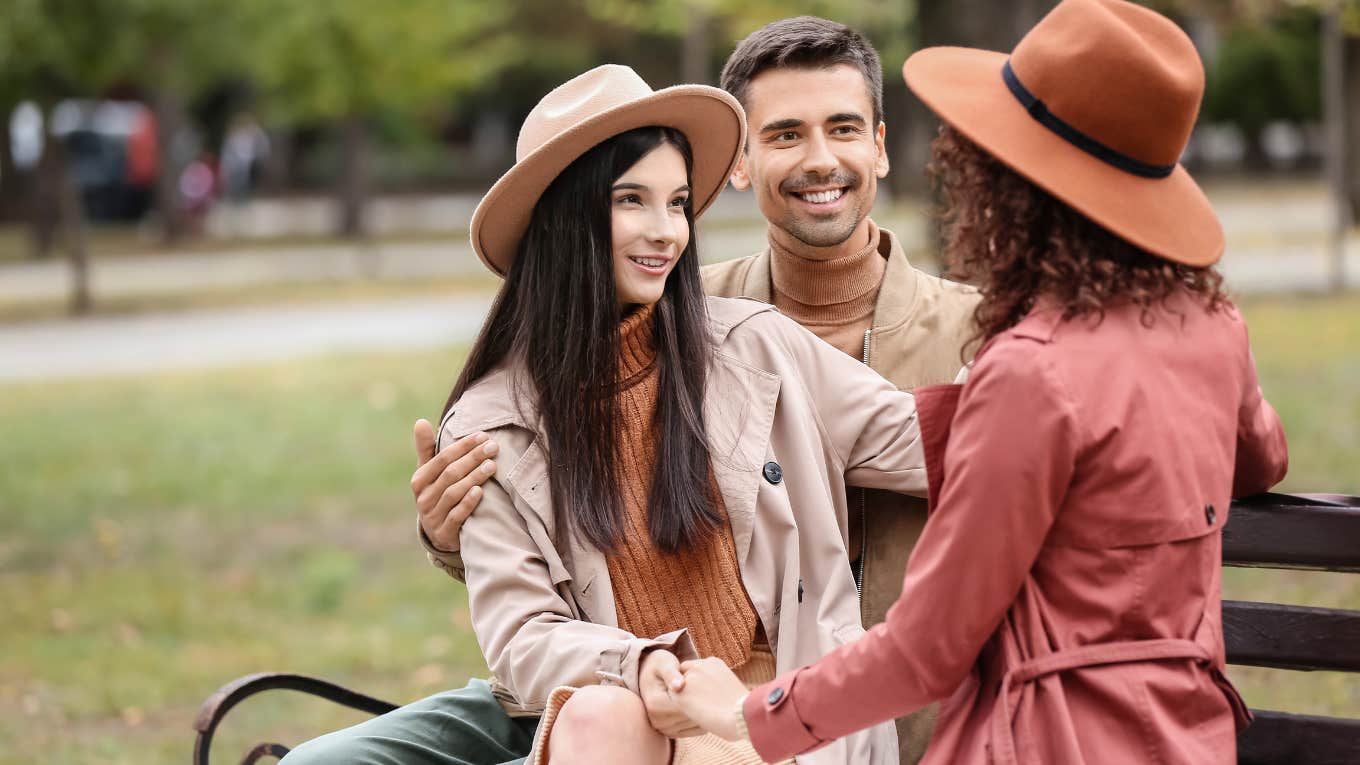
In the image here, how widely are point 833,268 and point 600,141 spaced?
0.72m

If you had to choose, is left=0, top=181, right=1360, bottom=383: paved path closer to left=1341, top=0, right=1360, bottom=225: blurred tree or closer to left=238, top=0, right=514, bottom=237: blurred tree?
left=1341, top=0, right=1360, bottom=225: blurred tree

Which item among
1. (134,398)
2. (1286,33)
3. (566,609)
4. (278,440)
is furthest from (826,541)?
(1286,33)

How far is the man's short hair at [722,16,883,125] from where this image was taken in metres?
3.56

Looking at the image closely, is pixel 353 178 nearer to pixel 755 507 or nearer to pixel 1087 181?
pixel 755 507

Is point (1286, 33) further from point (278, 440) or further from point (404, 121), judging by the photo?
point (278, 440)

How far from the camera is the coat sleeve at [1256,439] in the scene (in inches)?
102

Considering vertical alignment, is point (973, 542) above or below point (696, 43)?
above

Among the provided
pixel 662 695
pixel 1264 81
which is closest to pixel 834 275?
pixel 662 695

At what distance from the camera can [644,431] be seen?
3.26 meters

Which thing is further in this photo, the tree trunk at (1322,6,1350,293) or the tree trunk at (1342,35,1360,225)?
the tree trunk at (1342,35,1360,225)

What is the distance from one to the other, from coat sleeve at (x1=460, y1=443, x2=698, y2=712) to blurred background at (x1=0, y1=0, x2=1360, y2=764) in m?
1.58

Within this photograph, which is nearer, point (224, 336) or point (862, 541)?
point (862, 541)

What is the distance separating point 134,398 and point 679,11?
22.8ft

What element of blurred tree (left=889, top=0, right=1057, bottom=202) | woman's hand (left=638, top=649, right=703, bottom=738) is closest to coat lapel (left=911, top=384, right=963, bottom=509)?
woman's hand (left=638, top=649, right=703, bottom=738)
